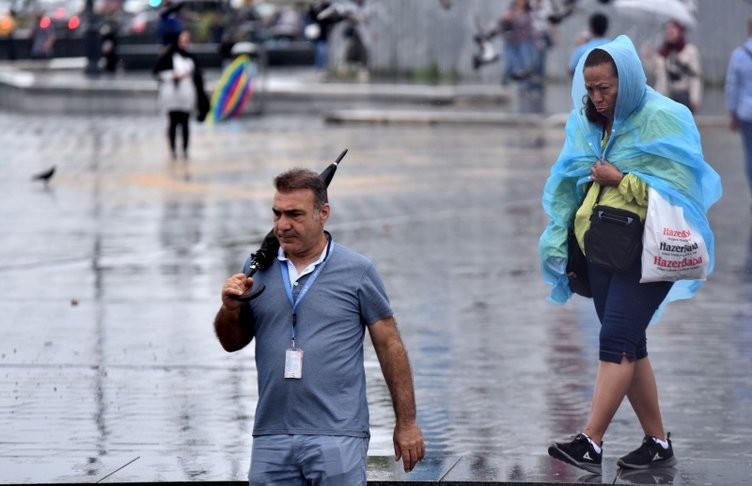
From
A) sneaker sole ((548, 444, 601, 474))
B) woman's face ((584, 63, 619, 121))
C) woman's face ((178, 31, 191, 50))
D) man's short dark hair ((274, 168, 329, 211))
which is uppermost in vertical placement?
woman's face ((584, 63, 619, 121))

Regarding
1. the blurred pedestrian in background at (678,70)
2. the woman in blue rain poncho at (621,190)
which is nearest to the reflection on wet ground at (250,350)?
the woman in blue rain poncho at (621,190)

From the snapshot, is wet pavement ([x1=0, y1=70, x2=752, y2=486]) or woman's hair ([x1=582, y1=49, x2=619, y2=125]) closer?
woman's hair ([x1=582, y1=49, x2=619, y2=125])

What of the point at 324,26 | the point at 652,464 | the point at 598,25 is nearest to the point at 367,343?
the point at 652,464

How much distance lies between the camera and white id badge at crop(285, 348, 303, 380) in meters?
5.02

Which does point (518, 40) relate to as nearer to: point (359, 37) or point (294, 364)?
point (359, 37)

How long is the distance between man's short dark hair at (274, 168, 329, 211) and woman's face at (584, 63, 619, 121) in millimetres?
1523

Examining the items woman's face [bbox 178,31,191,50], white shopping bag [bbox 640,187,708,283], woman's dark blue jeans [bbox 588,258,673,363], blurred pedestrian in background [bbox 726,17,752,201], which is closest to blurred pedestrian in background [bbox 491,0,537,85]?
woman's face [bbox 178,31,191,50]

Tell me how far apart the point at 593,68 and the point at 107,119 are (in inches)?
Result: 893

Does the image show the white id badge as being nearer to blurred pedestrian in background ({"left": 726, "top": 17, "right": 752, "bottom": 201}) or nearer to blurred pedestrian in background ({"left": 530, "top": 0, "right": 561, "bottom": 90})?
blurred pedestrian in background ({"left": 726, "top": 17, "right": 752, "bottom": 201})

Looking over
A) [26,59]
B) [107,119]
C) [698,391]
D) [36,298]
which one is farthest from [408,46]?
[698,391]

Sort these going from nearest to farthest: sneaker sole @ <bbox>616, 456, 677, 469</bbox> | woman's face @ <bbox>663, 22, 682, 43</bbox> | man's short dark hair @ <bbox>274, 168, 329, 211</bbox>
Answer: man's short dark hair @ <bbox>274, 168, 329, 211</bbox>
sneaker sole @ <bbox>616, 456, 677, 469</bbox>
woman's face @ <bbox>663, 22, 682, 43</bbox>

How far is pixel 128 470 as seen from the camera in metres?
6.54

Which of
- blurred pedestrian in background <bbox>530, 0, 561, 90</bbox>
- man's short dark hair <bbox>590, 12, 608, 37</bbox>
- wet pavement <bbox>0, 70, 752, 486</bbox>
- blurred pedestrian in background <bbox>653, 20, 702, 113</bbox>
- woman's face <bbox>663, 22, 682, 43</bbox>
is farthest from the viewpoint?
blurred pedestrian in background <bbox>530, 0, 561, 90</bbox>

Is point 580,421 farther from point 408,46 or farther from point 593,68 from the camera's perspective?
point 408,46
